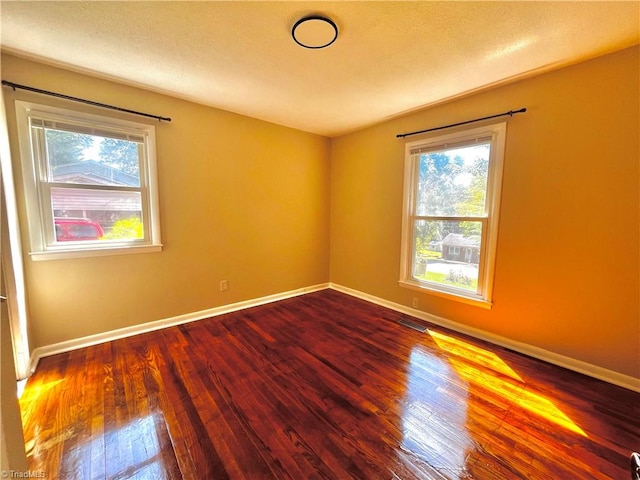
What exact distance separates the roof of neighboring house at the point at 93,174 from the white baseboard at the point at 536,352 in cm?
335

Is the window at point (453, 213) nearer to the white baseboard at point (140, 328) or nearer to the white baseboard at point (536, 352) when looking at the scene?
the white baseboard at point (536, 352)

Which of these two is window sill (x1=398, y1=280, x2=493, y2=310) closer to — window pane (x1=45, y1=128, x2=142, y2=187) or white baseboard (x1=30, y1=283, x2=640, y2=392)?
white baseboard (x1=30, y1=283, x2=640, y2=392)

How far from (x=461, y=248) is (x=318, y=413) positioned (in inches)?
85.8

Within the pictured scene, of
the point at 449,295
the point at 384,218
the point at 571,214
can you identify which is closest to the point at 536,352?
the point at 449,295

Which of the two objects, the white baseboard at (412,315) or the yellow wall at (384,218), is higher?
the yellow wall at (384,218)

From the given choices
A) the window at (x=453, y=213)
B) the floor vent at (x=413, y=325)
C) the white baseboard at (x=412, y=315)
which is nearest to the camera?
the white baseboard at (x=412, y=315)

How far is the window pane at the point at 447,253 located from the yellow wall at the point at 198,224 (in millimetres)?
1659

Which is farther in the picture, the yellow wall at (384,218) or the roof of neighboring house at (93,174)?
the roof of neighboring house at (93,174)

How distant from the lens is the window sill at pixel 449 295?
2658 mm

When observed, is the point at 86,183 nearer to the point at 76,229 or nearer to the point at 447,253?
the point at 76,229

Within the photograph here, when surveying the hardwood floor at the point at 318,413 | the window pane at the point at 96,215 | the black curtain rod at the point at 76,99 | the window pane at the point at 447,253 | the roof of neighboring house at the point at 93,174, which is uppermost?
the black curtain rod at the point at 76,99

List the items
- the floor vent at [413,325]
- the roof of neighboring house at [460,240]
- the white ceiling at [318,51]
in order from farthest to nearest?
the floor vent at [413,325] → the roof of neighboring house at [460,240] → the white ceiling at [318,51]

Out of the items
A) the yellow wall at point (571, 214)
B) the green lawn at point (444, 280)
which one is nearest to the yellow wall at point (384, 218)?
the yellow wall at point (571, 214)

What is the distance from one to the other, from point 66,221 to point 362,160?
336 centimetres
